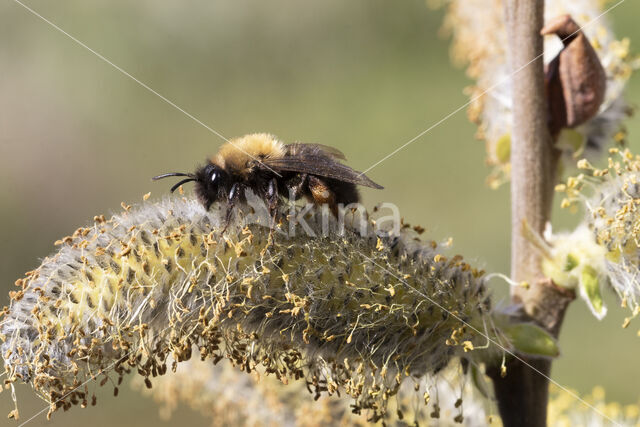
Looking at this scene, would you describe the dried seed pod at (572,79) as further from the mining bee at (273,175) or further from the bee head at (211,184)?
the bee head at (211,184)

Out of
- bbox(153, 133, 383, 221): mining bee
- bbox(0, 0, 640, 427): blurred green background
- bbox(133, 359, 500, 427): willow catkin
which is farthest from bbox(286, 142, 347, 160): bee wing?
bbox(0, 0, 640, 427): blurred green background

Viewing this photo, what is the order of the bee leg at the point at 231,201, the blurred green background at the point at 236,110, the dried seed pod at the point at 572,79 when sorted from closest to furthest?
1. the bee leg at the point at 231,201
2. the dried seed pod at the point at 572,79
3. the blurred green background at the point at 236,110

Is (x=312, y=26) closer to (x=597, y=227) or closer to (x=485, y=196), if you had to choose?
(x=485, y=196)

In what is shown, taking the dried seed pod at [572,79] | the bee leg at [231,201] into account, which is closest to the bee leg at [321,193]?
the bee leg at [231,201]

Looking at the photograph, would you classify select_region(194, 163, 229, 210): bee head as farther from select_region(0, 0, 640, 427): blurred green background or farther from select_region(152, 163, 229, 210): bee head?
select_region(0, 0, 640, 427): blurred green background

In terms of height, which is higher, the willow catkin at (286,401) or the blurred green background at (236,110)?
the blurred green background at (236,110)

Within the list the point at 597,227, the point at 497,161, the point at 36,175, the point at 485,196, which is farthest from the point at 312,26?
the point at 597,227
